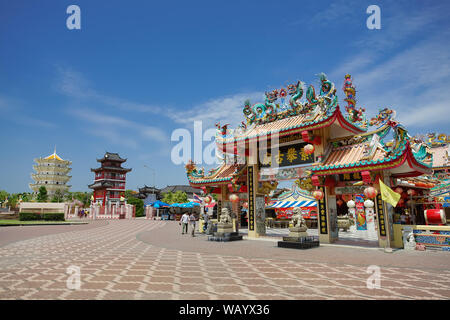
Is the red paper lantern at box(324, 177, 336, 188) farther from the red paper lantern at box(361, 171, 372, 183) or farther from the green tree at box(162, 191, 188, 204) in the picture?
the green tree at box(162, 191, 188, 204)

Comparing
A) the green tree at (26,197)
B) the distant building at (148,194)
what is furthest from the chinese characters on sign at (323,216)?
the green tree at (26,197)

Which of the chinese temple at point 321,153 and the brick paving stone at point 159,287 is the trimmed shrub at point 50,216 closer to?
the chinese temple at point 321,153

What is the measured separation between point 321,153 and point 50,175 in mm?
75797

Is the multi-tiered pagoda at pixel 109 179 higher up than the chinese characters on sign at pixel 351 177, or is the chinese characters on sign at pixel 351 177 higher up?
the multi-tiered pagoda at pixel 109 179

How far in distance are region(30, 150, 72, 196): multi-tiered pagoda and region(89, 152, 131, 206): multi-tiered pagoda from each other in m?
14.6

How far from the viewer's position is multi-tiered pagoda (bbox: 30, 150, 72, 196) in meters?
69.8

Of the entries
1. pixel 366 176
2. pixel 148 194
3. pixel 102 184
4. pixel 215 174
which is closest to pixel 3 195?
A: pixel 102 184

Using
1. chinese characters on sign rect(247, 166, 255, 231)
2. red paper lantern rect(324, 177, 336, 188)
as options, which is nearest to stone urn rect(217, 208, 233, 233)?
chinese characters on sign rect(247, 166, 255, 231)

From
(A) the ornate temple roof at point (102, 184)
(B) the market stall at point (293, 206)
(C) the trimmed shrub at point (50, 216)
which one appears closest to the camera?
(B) the market stall at point (293, 206)

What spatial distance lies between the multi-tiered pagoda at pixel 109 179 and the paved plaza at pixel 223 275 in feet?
170

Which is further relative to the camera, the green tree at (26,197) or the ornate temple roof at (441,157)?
the green tree at (26,197)

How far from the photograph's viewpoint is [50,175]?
230 ft

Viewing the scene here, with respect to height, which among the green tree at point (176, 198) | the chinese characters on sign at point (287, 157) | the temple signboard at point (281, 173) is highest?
the chinese characters on sign at point (287, 157)

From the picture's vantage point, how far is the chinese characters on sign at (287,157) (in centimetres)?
1431
